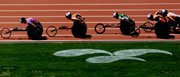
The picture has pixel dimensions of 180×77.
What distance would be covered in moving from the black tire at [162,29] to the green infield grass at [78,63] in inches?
66.8

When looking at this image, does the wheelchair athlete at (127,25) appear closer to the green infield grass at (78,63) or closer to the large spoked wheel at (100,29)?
the large spoked wheel at (100,29)

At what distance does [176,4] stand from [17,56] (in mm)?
11626

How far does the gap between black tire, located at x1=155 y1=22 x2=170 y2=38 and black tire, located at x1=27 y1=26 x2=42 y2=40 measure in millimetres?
5353

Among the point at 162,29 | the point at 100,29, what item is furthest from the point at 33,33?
the point at 162,29

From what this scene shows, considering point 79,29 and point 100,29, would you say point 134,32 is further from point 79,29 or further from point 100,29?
point 79,29

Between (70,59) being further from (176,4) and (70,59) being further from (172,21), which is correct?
(176,4)

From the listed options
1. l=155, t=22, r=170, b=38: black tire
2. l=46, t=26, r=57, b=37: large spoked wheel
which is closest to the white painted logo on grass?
l=155, t=22, r=170, b=38: black tire

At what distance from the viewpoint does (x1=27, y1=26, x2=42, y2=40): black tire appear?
17.2m

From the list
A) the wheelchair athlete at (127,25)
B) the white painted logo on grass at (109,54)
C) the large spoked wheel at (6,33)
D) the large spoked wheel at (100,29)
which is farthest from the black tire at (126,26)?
the large spoked wheel at (6,33)

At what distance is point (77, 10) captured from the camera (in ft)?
70.6

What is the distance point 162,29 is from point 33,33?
5845 millimetres

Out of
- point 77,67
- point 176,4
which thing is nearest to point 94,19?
point 176,4

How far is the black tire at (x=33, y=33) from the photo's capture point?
56.3 feet

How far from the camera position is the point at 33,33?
17156mm
